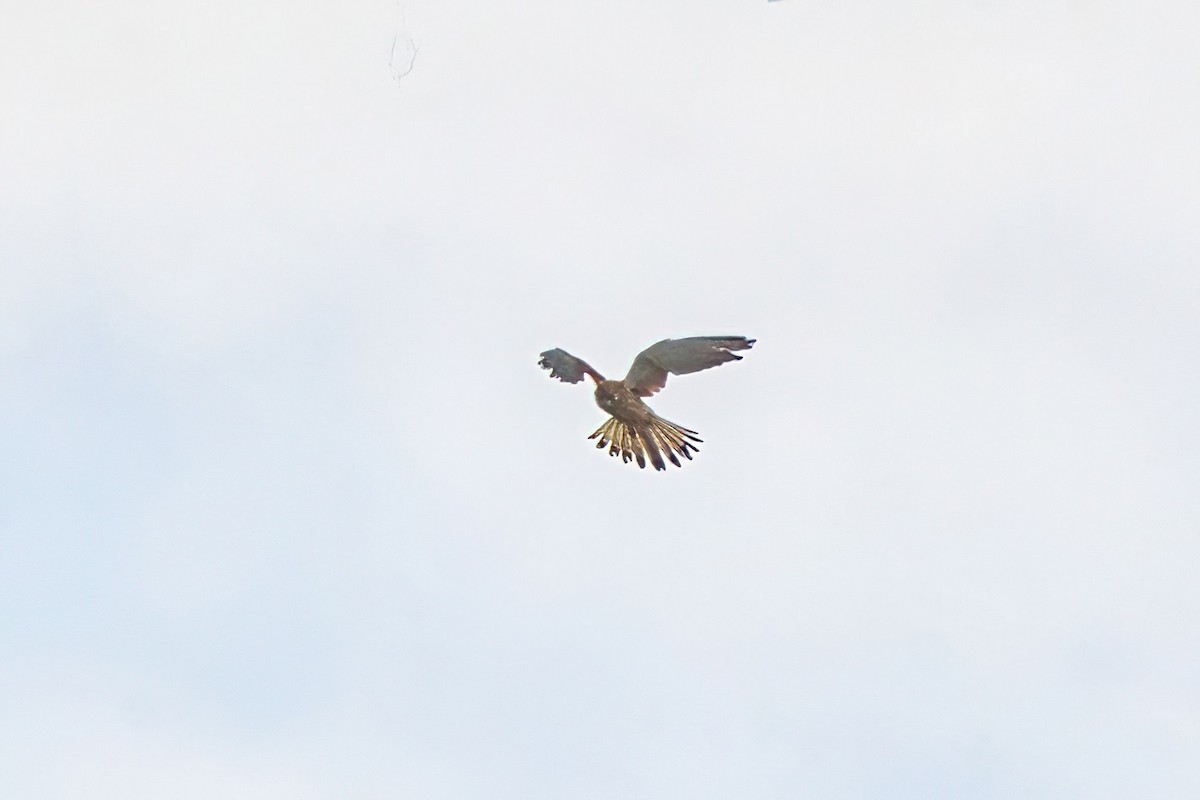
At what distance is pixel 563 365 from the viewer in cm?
2612

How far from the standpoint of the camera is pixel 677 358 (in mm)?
25391

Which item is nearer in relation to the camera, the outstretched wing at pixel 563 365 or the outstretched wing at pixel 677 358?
the outstretched wing at pixel 677 358

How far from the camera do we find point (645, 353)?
25.7 meters

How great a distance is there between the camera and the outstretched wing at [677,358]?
2456 cm

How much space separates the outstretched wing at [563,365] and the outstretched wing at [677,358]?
0.65m

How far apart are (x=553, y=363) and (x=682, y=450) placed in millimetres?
2198

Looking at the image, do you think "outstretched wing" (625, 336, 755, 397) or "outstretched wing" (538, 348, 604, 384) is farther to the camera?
"outstretched wing" (538, 348, 604, 384)

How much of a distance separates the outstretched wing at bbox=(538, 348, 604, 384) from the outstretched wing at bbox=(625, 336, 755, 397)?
0.65 meters

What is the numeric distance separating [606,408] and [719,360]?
226 centimetres

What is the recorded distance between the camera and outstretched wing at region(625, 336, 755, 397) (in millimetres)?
24562

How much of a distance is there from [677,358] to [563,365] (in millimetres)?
1730

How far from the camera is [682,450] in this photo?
26.3m

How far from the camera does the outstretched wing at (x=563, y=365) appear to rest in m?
26.0

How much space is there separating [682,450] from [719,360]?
193cm
